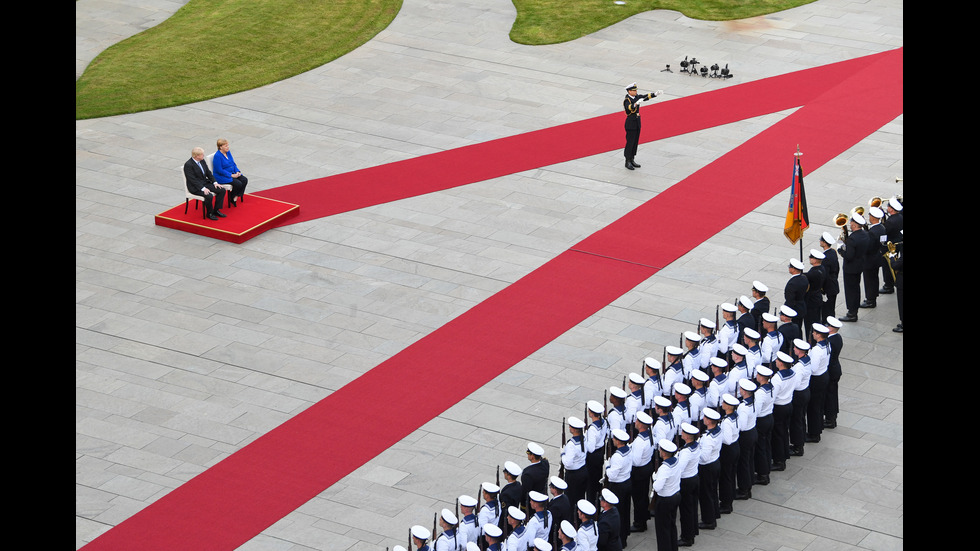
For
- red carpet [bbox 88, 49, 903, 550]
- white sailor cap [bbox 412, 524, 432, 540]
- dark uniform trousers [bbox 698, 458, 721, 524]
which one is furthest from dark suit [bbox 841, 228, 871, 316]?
white sailor cap [bbox 412, 524, 432, 540]

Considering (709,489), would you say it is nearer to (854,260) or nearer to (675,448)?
(675,448)

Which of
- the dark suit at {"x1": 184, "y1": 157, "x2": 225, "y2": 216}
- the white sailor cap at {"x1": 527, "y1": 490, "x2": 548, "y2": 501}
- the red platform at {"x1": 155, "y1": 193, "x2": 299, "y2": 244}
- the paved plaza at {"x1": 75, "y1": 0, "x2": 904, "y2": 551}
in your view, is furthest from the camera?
the dark suit at {"x1": 184, "y1": 157, "x2": 225, "y2": 216}

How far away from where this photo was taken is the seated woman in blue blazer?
74.2 feet

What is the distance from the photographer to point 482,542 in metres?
13.9

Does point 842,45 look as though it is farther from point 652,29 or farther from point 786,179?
point 786,179

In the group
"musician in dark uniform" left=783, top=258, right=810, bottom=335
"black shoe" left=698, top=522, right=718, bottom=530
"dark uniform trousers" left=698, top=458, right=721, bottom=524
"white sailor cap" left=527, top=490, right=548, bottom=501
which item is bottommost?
"black shoe" left=698, top=522, right=718, bottom=530

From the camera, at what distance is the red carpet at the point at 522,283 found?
16047mm

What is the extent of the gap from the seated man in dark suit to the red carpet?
4.56 feet

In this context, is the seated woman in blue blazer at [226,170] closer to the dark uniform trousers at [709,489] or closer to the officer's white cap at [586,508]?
the dark uniform trousers at [709,489]

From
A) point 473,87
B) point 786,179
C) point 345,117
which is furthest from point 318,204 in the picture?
point 786,179

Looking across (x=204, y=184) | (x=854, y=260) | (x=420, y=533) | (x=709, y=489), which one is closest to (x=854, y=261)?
(x=854, y=260)

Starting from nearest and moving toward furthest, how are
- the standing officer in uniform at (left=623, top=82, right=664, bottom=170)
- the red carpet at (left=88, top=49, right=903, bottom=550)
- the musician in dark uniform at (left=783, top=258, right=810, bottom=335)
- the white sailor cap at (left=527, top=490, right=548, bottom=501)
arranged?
the white sailor cap at (left=527, top=490, right=548, bottom=501), the red carpet at (left=88, top=49, right=903, bottom=550), the musician in dark uniform at (left=783, top=258, right=810, bottom=335), the standing officer in uniform at (left=623, top=82, right=664, bottom=170)

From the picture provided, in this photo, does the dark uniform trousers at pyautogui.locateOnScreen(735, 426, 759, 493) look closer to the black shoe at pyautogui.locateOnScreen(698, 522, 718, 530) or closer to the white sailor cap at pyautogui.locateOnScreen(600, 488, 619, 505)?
the black shoe at pyautogui.locateOnScreen(698, 522, 718, 530)

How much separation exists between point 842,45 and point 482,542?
19.5 m
